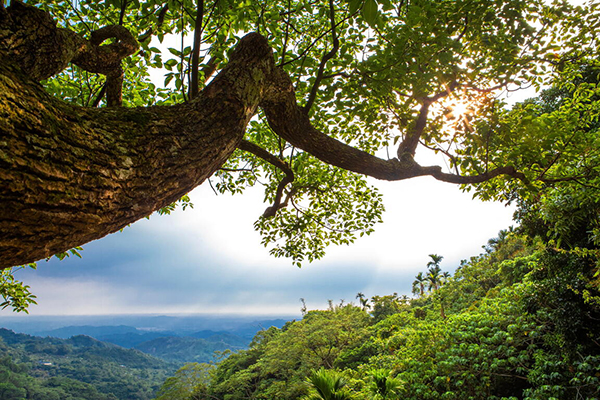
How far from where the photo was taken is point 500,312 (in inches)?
374

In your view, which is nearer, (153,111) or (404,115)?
(153,111)

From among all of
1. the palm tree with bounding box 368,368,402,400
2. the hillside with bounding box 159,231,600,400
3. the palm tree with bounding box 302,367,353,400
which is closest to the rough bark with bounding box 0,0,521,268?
the hillside with bounding box 159,231,600,400

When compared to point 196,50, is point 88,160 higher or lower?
lower

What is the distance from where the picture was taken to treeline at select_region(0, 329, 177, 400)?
212 ft

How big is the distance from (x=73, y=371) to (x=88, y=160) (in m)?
130

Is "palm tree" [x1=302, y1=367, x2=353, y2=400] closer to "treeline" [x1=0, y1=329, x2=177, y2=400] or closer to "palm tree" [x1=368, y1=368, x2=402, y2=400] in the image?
"palm tree" [x1=368, y1=368, x2=402, y2=400]

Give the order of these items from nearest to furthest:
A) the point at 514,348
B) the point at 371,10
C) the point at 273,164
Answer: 1. the point at 371,10
2. the point at 273,164
3. the point at 514,348

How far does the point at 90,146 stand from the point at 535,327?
11.0 meters

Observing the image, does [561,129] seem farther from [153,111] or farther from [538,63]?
[153,111]

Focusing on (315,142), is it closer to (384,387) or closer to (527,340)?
(384,387)

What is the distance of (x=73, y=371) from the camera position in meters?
91.9

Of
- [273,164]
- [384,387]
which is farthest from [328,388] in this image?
[273,164]

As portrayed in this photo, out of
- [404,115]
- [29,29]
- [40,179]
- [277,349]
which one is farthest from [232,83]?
[277,349]

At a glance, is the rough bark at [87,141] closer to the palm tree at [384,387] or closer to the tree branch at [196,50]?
the tree branch at [196,50]
